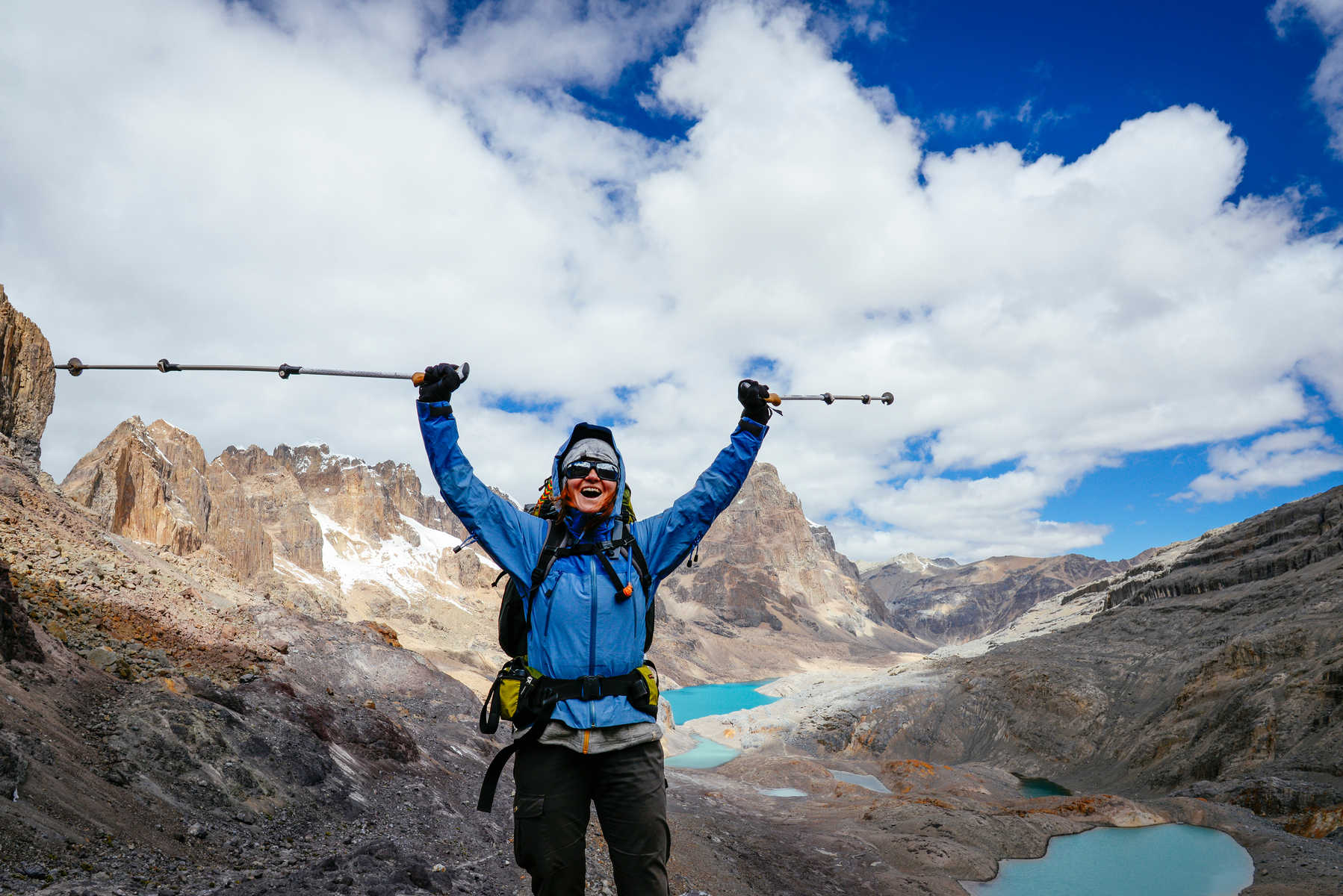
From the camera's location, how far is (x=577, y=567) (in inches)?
171

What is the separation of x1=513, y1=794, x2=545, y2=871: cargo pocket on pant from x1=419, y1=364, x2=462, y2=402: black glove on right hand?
95.6 inches

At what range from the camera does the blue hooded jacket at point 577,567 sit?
414 centimetres

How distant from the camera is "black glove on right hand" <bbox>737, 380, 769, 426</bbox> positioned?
16.8 feet

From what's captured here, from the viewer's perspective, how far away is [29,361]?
19297mm

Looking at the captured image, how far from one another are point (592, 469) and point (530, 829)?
6.81ft

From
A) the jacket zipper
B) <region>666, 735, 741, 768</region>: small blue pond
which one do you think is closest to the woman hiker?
the jacket zipper

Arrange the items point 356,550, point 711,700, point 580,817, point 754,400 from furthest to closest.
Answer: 1. point 356,550
2. point 711,700
3. point 754,400
4. point 580,817

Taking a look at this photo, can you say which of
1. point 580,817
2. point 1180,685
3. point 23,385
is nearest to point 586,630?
point 580,817

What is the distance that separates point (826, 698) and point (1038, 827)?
46.2 meters

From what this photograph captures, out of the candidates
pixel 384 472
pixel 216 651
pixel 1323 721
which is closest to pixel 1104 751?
pixel 1323 721

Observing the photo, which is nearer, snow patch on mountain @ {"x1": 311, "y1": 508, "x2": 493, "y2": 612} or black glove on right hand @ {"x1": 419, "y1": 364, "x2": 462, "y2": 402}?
black glove on right hand @ {"x1": 419, "y1": 364, "x2": 462, "y2": 402}

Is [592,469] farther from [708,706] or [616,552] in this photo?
[708,706]

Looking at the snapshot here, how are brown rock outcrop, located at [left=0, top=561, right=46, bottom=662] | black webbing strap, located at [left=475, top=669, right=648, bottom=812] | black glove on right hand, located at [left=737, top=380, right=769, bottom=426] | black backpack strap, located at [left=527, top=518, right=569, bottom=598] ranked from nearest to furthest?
black webbing strap, located at [left=475, top=669, right=648, bottom=812] → black backpack strap, located at [left=527, top=518, right=569, bottom=598] → black glove on right hand, located at [left=737, top=380, right=769, bottom=426] → brown rock outcrop, located at [left=0, top=561, right=46, bottom=662]

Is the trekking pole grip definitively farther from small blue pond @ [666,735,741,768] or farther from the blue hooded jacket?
small blue pond @ [666,735,741,768]
